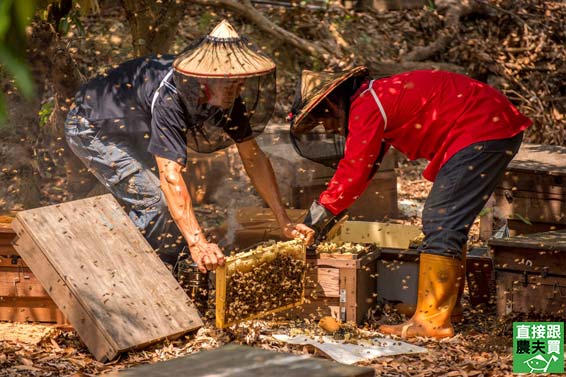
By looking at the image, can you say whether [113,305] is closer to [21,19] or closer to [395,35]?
[21,19]

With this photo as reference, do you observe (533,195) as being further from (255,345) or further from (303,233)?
(255,345)

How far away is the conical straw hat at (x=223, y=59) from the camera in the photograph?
454 centimetres

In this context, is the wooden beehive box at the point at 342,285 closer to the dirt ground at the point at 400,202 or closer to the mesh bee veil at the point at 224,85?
the dirt ground at the point at 400,202

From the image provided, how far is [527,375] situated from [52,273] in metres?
2.16

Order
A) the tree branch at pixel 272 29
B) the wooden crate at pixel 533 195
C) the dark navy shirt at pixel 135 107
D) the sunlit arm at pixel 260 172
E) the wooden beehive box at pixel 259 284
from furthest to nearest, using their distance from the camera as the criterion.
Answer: the tree branch at pixel 272 29 → the wooden crate at pixel 533 195 → the sunlit arm at pixel 260 172 → the dark navy shirt at pixel 135 107 → the wooden beehive box at pixel 259 284

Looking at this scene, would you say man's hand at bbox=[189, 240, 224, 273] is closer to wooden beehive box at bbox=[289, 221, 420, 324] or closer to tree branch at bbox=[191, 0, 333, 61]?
wooden beehive box at bbox=[289, 221, 420, 324]

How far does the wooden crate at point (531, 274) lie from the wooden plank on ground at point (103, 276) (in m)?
1.50

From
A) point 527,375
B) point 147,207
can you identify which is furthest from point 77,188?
point 527,375

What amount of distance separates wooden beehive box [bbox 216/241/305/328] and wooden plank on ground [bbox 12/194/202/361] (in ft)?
0.78

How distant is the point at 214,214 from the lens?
725cm

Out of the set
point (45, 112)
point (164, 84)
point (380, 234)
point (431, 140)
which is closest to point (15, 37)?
point (164, 84)

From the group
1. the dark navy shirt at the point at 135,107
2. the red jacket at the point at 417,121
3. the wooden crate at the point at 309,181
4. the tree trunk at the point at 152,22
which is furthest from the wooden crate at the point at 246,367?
the tree trunk at the point at 152,22

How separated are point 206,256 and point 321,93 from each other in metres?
0.95

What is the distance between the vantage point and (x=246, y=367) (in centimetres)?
249
